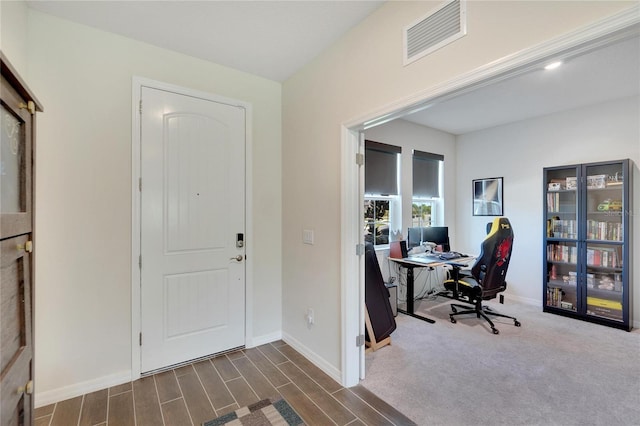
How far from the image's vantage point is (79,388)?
2.11m

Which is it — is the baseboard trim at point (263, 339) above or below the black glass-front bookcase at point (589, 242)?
below

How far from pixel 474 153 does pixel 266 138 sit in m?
3.78

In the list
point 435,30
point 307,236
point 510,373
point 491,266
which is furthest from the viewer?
point 491,266

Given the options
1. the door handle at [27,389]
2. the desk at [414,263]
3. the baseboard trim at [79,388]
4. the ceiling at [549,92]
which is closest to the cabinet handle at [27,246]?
the door handle at [27,389]

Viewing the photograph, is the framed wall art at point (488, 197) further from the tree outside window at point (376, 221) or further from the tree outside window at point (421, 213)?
the tree outside window at point (376, 221)

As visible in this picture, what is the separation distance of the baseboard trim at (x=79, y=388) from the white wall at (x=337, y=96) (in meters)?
1.43

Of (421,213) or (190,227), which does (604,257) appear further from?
(190,227)

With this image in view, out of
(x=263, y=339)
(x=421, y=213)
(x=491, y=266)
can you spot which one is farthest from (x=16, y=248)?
(x=421, y=213)

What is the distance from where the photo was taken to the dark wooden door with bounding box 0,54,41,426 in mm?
931

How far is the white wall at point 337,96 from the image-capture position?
1289 millimetres

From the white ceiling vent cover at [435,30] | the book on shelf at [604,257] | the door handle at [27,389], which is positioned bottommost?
the door handle at [27,389]

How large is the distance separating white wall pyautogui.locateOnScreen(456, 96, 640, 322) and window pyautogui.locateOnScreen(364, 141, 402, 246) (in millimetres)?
1637

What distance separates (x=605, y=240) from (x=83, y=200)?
542 cm

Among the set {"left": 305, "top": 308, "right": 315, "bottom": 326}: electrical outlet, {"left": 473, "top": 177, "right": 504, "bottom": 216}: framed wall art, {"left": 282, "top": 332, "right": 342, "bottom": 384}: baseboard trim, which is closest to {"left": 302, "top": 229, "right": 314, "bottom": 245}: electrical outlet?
{"left": 305, "top": 308, "right": 315, "bottom": 326}: electrical outlet
